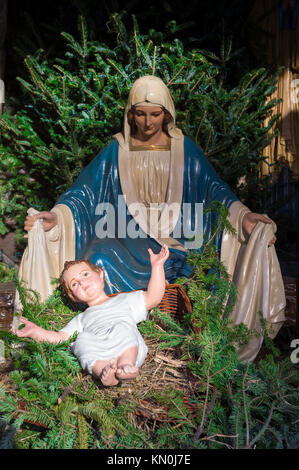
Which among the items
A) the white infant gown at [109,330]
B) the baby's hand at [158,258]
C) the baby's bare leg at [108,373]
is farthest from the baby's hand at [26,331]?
the baby's hand at [158,258]

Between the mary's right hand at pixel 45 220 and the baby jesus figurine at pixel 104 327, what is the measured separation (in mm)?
459

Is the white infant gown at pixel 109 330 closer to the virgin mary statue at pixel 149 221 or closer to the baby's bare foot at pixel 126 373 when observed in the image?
the baby's bare foot at pixel 126 373

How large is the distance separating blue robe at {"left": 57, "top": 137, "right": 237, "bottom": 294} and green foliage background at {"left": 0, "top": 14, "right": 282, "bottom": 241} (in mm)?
927

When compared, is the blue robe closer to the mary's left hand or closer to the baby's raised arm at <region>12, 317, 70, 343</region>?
the mary's left hand

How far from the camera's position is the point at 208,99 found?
4086 millimetres

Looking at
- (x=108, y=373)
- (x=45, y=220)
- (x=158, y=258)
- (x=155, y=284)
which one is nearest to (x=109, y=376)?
(x=108, y=373)

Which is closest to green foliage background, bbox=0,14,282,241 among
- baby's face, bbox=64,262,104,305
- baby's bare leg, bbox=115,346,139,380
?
baby's face, bbox=64,262,104,305

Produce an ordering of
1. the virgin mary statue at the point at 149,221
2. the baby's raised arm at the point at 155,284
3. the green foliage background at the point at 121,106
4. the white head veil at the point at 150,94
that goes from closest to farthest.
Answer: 1. the baby's raised arm at the point at 155,284
2. the virgin mary statue at the point at 149,221
3. the white head veil at the point at 150,94
4. the green foliage background at the point at 121,106

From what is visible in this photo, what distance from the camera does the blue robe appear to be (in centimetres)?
283

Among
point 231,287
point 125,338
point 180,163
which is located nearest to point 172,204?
point 180,163

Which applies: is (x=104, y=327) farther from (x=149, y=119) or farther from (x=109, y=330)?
(x=149, y=119)

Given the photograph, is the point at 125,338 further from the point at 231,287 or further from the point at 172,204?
the point at 172,204

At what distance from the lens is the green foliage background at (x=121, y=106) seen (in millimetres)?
4070

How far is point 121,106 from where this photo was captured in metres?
4.10
